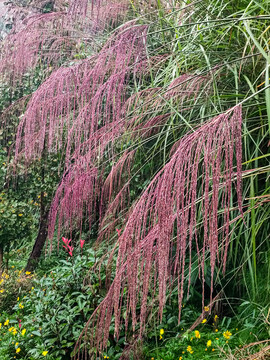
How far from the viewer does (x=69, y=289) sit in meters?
2.51

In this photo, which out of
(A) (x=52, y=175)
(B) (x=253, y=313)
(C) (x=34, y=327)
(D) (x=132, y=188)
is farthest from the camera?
(A) (x=52, y=175)

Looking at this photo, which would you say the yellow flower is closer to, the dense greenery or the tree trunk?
the dense greenery

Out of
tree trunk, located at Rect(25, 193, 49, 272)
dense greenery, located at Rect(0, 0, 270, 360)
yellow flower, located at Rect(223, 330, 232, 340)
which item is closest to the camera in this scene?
dense greenery, located at Rect(0, 0, 270, 360)

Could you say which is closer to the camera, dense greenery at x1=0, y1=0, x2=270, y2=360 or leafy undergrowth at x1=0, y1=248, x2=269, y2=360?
dense greenery at x1=0, y1=0, x2=270, y2=360

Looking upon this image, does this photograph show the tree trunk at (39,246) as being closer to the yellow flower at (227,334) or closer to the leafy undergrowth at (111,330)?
the leafy undergrowth at (111,330)

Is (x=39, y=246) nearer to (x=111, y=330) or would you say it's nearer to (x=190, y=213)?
(x=111, y=330)

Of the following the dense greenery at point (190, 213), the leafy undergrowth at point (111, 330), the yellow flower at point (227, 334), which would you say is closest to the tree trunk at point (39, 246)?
the dense greenery at point (190, 213)

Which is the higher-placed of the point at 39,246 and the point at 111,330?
the point at 111,330

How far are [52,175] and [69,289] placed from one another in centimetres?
185

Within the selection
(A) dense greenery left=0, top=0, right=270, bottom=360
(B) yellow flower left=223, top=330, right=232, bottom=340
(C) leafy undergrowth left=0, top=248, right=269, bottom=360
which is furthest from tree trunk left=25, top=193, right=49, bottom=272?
(B) yellow flower left=223, top=330, right=232, bottom=340

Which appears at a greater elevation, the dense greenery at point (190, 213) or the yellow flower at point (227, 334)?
the dense greenery at point (190, 213)

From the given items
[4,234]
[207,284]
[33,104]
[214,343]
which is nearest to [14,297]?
[4,234]

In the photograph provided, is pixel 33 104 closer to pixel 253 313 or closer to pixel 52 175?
pixel 253 313

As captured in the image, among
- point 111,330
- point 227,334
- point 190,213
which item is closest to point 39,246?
point 111,330
